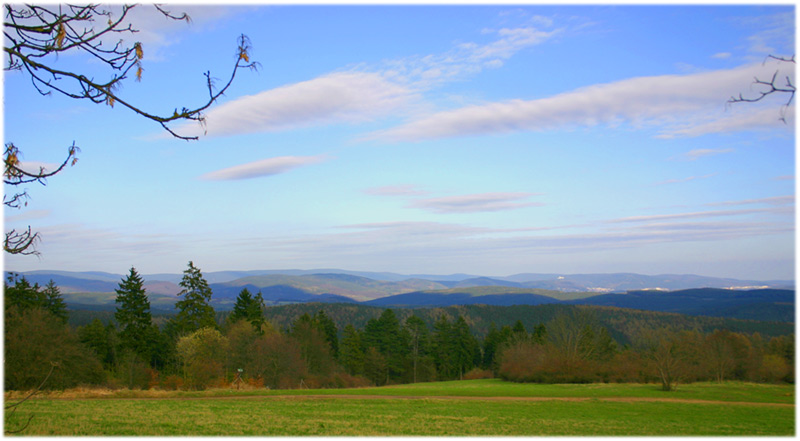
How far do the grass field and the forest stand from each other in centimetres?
723

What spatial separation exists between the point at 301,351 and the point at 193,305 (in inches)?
483

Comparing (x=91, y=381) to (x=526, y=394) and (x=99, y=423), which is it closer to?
(x=99, y=423)

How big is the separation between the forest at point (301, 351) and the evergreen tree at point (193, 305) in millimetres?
99

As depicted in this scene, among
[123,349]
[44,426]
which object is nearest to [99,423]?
[44,426]

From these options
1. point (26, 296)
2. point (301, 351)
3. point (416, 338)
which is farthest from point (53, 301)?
point (416, 338)

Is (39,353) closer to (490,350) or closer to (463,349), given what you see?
(463,349)

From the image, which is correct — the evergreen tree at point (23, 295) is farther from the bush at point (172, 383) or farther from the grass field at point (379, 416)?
the grass field at point (379, 416)

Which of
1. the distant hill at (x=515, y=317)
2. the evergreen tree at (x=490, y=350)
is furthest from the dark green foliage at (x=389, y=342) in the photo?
the distant hill at (x=515, y=317)

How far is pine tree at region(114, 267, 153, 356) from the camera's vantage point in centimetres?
4506

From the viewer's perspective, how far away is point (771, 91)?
394 centimetres

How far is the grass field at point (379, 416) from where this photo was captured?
13.8 m

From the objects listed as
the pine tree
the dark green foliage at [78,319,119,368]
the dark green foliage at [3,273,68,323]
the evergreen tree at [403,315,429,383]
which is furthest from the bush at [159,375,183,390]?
the evergreen tree at [403,315,429,383]

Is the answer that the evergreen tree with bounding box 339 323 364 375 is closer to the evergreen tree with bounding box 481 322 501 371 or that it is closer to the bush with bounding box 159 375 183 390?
the evergreen tree with bounding box 481 322 501 371

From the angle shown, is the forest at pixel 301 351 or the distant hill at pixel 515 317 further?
the distant hill at pixel 515 317
